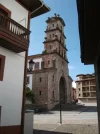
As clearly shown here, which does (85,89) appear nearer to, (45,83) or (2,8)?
(45,83)

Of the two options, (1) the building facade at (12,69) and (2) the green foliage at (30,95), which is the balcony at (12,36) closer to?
(1) the building facade at (12,69)

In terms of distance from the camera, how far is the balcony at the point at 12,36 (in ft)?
29.5

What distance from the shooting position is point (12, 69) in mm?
10023

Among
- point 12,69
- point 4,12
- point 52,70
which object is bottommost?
point 12,69

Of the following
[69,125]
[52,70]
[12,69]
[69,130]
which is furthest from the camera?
[52,70]

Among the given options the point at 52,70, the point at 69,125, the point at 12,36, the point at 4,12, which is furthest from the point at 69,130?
the point at 52,70

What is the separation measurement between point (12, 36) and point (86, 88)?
2778 inches

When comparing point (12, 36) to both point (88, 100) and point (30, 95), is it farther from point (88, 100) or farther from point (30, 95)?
point (88, 100)

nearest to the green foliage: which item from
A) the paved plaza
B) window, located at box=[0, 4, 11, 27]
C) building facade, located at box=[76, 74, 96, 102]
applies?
the paved plaza

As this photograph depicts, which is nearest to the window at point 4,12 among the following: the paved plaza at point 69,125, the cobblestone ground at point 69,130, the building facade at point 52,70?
the cobblestone ground at point 69,130

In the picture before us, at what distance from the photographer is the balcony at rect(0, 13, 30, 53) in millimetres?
8984

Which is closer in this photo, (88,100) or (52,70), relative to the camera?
(52,70)

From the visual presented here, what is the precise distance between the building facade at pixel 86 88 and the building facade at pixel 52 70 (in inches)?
945

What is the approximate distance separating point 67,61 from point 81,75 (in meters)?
31.4
